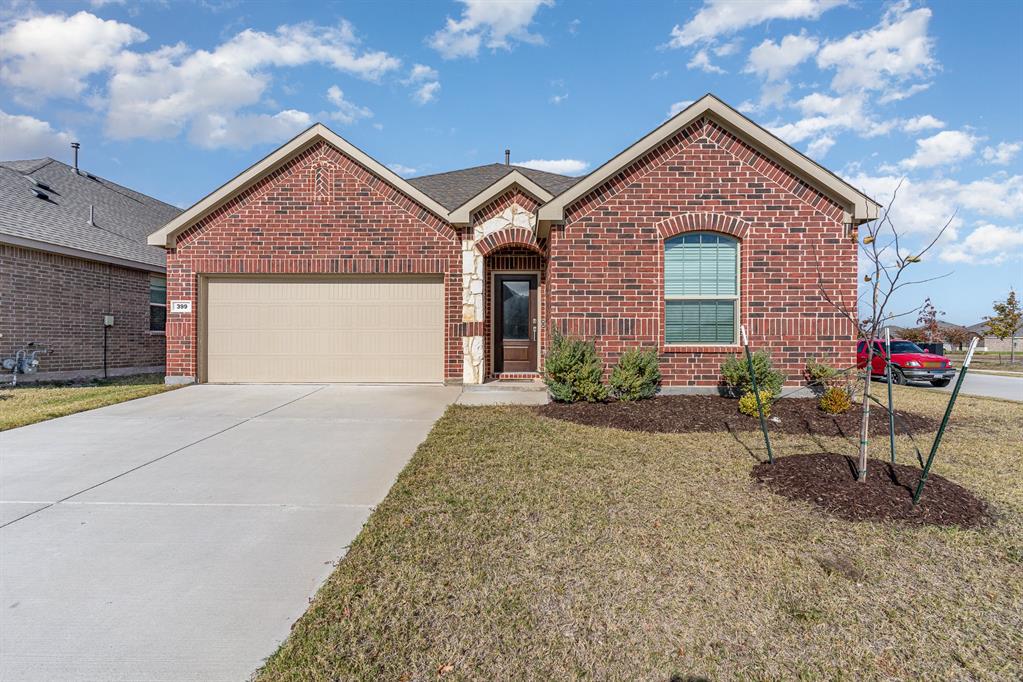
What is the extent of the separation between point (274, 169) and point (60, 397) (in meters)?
5.95

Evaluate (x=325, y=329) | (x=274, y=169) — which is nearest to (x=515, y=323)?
(x=325, y=329)

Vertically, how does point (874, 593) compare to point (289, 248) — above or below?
below

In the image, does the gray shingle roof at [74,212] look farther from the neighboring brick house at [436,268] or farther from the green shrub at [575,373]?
the green shrub at [575,373]

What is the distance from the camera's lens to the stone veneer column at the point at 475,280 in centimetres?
1153

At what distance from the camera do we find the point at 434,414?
8234 mm

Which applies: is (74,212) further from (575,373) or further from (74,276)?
(575,373)

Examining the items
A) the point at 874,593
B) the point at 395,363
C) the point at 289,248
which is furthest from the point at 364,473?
the point at 289,248

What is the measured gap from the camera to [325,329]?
11.8 meters

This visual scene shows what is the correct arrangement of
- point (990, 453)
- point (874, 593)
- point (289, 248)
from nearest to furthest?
point (874, 593) → point (990, 453) → point (289, 248)

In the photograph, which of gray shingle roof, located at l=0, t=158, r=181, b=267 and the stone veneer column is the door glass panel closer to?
the stone veneer column

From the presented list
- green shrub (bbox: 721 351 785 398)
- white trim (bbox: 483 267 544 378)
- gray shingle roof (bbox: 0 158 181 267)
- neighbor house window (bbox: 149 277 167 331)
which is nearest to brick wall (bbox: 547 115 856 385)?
green shrub (bbox: 721 351 785 398)

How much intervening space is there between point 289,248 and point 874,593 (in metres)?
11.5

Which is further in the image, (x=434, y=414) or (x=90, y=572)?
(x=434, y=414)

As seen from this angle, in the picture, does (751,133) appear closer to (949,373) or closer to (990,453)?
(990,453)
